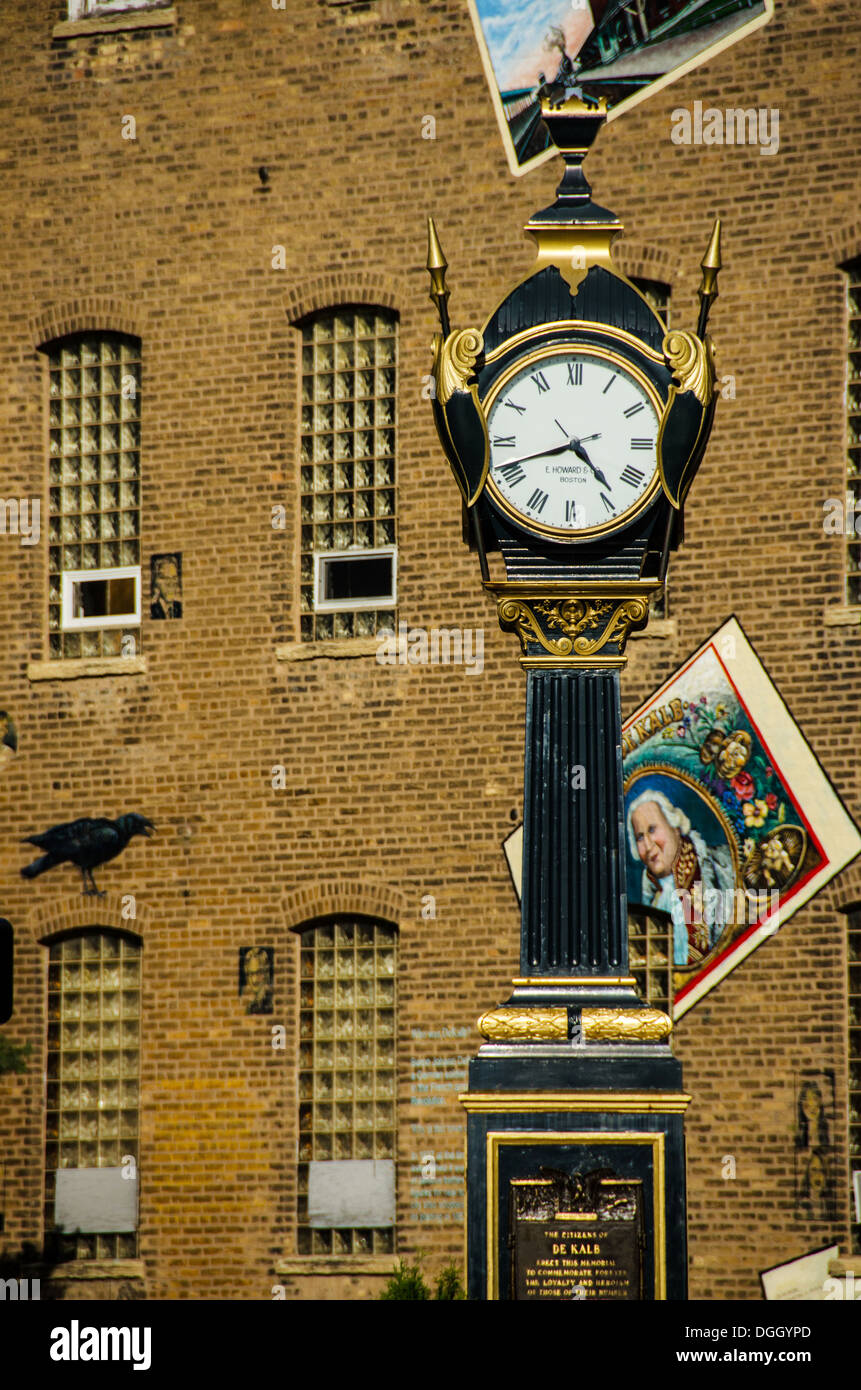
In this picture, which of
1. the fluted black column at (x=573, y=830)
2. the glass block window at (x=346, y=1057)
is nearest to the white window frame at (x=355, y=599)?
the glass block window at (x=346, y=1057)

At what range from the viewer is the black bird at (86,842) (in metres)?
17.5

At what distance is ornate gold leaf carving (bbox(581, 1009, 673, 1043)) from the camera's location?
8719 mm

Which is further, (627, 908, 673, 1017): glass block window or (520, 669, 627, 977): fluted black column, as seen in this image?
(627, 908, 673, 1017): glass block window

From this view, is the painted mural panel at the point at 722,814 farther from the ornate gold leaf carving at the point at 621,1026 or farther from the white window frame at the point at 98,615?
→ the ornate gold leaf carving at the point at 621,1026

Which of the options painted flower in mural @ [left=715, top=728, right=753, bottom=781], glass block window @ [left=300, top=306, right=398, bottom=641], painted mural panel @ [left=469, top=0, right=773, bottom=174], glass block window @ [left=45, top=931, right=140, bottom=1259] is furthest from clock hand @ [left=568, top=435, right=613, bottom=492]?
glass block window @ [left=45, top=931, right=140, bottom=1259]

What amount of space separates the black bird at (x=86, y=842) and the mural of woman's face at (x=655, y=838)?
4130 millimetres

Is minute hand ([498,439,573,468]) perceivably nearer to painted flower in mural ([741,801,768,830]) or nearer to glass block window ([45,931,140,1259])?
painted flower in mural ([741,801,768,830])

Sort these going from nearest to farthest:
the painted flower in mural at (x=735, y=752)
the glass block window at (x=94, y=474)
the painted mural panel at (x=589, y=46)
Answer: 1. the painted flower in mural at (x=735, y=752)
2. the painted mural panel at (x=589, y=46)
3. the glass block window at (x=94, y=474)

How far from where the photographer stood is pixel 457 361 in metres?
9.23

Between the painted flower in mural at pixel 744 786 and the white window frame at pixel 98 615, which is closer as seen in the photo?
the painted flower in mural at pixel 744 786

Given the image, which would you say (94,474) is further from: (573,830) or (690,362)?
(573,830)

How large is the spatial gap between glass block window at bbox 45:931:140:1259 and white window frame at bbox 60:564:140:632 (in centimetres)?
264
